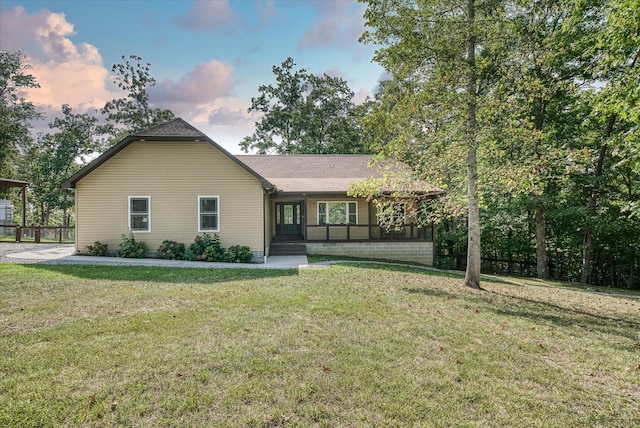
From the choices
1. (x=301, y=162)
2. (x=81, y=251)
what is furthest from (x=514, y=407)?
(x=301, y=162)

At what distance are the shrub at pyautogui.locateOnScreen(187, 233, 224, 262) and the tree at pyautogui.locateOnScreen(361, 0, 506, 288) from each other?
7.55 meters

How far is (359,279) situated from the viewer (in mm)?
10078

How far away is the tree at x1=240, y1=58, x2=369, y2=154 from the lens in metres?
32.0

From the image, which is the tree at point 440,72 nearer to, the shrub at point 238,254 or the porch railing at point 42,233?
the shrub at point 238,254

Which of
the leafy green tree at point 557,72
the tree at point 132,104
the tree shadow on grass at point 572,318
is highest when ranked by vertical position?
the tree at point 132,104

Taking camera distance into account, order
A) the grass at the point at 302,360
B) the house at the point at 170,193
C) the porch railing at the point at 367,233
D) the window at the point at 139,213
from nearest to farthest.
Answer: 1. the grass at the point at 302,360
2. the house at the point at 170,193
3. the window at the point at 139,213
4. the porch railing at the point at 367,233

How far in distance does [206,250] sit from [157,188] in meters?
3.16

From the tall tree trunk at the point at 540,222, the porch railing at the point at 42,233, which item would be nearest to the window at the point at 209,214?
the porch railing at the point at 42,233

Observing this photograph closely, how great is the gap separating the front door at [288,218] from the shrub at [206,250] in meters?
6.26

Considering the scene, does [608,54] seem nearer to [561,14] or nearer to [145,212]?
[561,14]

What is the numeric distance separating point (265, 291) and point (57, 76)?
12.2 meters

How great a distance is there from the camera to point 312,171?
19.5m

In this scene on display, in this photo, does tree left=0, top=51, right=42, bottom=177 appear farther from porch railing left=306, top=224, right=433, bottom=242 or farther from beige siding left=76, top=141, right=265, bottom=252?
porch railing left=306, top=224, right=433, bottom=242

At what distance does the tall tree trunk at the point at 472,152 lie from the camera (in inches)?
363
